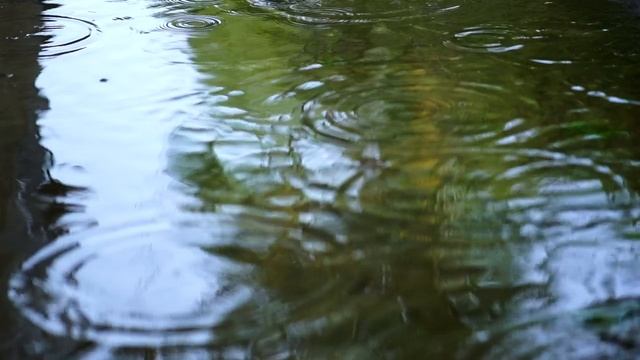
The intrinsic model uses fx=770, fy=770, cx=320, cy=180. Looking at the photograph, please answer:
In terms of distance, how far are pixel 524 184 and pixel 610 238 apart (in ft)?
0.68

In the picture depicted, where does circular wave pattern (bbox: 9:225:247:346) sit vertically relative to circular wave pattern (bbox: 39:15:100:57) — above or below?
below

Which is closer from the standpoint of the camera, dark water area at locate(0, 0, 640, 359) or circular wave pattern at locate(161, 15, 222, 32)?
dark water area at locate(0, 0, 640, 359)

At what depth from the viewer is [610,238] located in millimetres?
1214

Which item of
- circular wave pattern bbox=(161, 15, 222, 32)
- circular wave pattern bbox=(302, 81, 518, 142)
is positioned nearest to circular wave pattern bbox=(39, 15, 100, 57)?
circular wave pattern bbox=(161, 15, 222, 32)

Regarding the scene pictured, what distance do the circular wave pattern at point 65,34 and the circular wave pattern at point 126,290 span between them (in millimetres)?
1093

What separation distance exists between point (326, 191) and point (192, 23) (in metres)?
1.22

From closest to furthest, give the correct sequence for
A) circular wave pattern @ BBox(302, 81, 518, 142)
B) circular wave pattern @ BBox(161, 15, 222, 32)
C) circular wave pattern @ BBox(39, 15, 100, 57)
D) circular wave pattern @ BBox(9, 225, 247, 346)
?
circular wave pattern @ BBox(9, 225, 247, 346)
circular wave pattern @ BBox(302, 81, 518, 142)
circular wave pattern @ BBox(39, 15, 100, 57)
circular wave pattern @ BBox(161, 15, 222, 32)

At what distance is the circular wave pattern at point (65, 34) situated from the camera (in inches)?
86.3

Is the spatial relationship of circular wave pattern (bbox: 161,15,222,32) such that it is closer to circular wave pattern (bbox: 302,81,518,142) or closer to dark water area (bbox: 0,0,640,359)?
dark water area (bbox: 0,0,640,359)

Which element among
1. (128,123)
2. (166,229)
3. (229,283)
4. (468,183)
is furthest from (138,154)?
(468,183)

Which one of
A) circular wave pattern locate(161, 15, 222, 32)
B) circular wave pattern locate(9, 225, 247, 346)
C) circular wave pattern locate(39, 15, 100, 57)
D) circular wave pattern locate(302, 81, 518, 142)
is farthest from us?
circular wave pattern locate(161, 15, 222, 32)

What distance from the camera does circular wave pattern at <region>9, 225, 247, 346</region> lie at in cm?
104


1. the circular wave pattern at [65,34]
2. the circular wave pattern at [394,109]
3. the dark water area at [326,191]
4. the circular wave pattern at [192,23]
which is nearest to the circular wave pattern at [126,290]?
the dark water area at [326,191]

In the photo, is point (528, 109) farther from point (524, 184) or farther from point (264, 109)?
point (264, 109)
